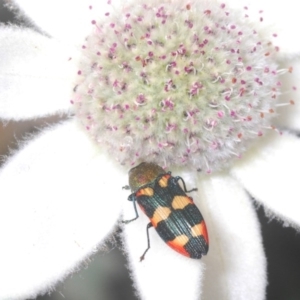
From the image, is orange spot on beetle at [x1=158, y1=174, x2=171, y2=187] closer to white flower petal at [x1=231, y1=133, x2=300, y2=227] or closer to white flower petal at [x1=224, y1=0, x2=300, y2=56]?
white flower petal at [x1=231, y1=133, x2=300, y2=227]

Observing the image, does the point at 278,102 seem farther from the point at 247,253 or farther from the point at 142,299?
the point at 142,299

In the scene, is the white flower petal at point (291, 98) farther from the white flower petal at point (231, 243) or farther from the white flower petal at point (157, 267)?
the white flower petal at point (157, 267)

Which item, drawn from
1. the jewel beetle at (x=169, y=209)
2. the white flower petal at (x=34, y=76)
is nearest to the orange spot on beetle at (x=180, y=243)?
the jewel beetle at (x=169, y=209)

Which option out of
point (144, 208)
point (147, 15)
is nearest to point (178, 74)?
point (147, 15)

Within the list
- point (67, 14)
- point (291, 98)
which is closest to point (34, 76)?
point (67, 14)

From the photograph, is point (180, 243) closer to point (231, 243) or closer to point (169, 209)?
point (169, 209)

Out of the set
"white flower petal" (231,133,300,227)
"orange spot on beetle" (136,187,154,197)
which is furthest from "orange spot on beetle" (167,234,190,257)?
"white flower petal" (231,133,300,227)
